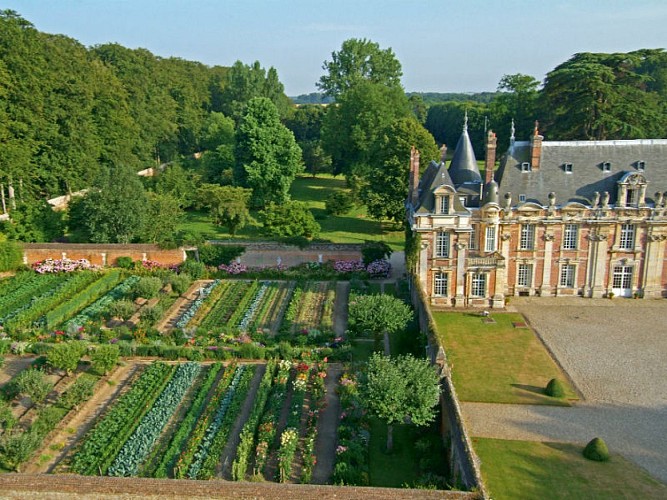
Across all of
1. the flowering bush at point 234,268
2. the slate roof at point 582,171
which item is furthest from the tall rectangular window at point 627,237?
the flowering bush at point 234,268

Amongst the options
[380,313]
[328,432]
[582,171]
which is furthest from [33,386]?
[582,171]

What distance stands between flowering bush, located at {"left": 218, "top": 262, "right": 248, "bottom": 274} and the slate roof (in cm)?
1628

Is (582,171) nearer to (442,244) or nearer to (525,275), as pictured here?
(525,275)

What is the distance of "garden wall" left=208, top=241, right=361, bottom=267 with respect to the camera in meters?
39.4

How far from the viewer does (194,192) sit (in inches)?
2163

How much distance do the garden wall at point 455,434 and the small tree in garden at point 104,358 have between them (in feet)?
42.0

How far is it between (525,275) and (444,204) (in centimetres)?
658

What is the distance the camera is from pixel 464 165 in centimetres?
3425

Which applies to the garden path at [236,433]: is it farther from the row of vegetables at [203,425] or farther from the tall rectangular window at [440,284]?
the tall rectangular window at [440,284]

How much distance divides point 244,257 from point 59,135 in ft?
67.5

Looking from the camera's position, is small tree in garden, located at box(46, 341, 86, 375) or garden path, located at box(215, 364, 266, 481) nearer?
garden path, located at box(215, 364, 266, 481)

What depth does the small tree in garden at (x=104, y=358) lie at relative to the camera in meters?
23.8

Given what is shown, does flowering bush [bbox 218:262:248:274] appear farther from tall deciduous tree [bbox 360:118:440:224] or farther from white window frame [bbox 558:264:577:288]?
white window frame [bbox 558:264:577:288]

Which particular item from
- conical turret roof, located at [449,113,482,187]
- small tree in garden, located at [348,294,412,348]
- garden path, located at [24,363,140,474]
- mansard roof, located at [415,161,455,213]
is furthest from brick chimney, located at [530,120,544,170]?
garden path, located at [24,363,140,474]
